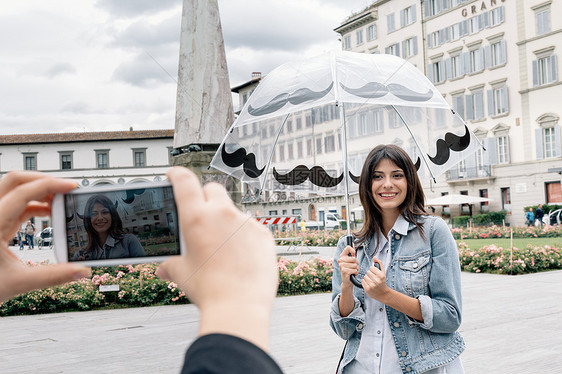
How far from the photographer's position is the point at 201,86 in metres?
4.60

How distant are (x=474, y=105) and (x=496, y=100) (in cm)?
106

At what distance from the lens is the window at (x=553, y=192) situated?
100 ft

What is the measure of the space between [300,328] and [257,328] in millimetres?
6212

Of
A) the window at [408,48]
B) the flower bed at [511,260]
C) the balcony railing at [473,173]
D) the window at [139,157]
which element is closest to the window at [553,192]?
the balcony railing at [473,173]

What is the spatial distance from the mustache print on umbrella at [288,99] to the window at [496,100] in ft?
93.3

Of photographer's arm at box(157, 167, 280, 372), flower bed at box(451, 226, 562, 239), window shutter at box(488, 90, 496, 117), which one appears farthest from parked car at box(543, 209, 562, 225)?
photographer's arm at box(157, 167, 280, 372)

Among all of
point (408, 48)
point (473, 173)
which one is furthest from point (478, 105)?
point (408, 48)

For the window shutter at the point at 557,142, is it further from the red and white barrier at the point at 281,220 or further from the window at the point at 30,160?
the window at the point at 30,160

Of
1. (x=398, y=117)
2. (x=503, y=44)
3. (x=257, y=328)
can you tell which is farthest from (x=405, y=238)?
(x=503, y=44)

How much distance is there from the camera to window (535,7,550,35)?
3008cm

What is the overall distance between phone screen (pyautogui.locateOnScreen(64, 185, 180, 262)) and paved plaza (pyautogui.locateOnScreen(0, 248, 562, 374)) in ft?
9.43

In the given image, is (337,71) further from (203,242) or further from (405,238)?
(203,242)

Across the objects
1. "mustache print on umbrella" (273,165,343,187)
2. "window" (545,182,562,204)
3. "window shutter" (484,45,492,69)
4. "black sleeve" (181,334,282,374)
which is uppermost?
"window shutter" (484,45,492,69)

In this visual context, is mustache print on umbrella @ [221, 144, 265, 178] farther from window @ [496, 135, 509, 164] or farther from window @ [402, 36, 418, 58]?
window @ [496, 135, 509, 164]
